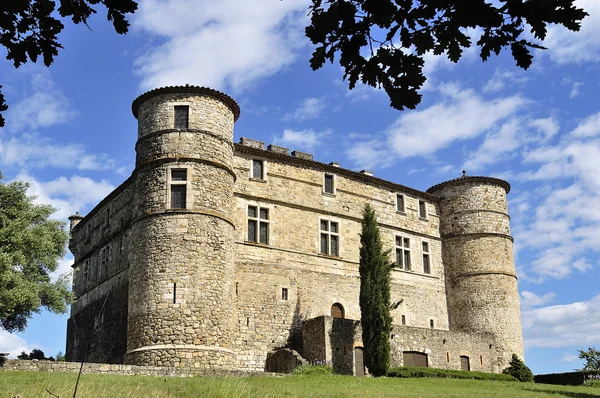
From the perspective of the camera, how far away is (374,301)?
2611 centimetres

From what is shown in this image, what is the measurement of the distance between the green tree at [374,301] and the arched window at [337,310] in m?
2.93

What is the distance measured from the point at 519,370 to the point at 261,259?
13210 millimetres

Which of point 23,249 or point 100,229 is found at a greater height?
point 100,229

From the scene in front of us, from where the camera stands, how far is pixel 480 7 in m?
4.64

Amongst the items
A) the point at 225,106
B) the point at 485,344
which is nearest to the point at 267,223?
the point at 225,106

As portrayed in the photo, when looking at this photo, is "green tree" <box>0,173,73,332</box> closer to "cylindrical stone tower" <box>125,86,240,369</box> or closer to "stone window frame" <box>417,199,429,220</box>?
"cylindrical stone tower" <box>125,86,240,369</box>

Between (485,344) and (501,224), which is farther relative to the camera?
(501,224)

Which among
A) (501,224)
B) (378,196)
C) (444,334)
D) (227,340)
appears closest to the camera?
(227,340)

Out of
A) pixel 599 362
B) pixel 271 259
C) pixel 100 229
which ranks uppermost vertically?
pixel 100 229

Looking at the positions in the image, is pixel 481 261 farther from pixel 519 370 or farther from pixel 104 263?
pixel 104 263

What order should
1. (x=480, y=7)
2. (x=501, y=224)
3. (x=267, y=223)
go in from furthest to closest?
(x=501, y=224) < (x=267, y=223) < (x=480, y=7)

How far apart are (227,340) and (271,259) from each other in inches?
189

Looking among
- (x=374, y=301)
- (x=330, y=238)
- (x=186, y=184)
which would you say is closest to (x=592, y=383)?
(x=374, y=301)

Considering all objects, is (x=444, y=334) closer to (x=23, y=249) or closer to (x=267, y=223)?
(x=267, y=223)
